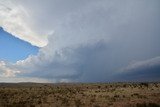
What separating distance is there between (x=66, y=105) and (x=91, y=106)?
3956mm

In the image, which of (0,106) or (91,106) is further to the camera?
(0,106)

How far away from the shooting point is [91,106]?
36.6 metres

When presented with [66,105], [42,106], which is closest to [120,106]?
[66,105]

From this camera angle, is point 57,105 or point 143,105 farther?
point 57,105

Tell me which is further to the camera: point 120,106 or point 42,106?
point 42,106

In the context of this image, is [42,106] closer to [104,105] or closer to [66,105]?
[66,105]

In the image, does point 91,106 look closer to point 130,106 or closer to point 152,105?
point 130,106

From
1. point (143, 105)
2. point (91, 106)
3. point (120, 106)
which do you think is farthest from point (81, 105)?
point (143, 105)

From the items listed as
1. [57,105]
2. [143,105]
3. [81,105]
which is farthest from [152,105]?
[57,105]

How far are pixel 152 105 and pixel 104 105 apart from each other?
20.8ft

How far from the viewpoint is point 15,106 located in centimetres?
3894

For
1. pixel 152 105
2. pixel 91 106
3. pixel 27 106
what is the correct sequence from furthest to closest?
1. pixel 27 106
2. pixel 91 106
3. pixel 152 105

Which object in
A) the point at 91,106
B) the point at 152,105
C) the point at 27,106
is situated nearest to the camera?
the point at 152,105

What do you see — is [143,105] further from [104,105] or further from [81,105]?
[81,105]
